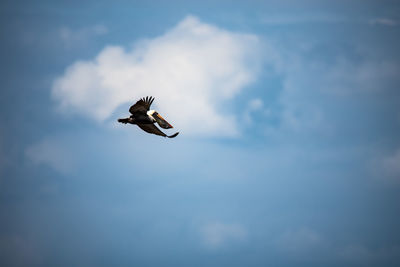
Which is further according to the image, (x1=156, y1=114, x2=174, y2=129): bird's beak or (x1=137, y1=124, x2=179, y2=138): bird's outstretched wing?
(x1=137, y1=124, x2=179, y2=138): bird's outstretched wing

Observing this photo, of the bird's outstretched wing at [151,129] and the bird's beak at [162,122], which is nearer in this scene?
the bird's beak at [162,122]

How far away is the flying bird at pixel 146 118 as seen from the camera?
83250 mm

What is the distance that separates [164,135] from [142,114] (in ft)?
16.1

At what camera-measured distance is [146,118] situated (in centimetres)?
8494

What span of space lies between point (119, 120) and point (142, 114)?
4111mm

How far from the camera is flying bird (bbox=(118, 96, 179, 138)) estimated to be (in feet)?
273

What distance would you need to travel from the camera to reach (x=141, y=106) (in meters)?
83.4

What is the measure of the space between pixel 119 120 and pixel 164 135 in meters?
6.96

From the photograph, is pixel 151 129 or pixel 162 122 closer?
pixel 162 122

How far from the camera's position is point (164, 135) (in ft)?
285

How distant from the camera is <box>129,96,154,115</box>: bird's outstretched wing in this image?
8266cm

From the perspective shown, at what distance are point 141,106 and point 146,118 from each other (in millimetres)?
2350

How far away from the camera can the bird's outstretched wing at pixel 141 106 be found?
82.7 meters
